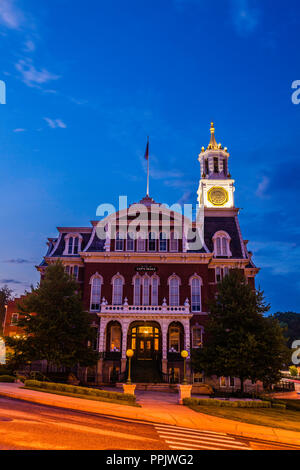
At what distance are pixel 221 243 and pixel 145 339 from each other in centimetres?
1401

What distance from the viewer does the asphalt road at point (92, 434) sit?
37.1 feet

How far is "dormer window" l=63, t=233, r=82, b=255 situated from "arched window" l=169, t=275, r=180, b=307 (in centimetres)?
1169

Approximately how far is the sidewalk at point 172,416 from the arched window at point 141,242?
20003 mm

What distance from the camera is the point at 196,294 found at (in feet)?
125

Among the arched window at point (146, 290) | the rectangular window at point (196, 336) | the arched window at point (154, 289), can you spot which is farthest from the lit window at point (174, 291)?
the rectangular window at point (196, 336)

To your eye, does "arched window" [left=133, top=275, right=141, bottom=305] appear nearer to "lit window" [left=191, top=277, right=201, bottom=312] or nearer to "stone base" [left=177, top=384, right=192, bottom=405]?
"lit window" [left=191, top=277, right=201, bottom=312]

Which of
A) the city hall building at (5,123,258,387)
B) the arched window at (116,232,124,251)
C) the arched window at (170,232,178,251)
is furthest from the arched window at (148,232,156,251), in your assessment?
the arched window at (116,232,124,251)

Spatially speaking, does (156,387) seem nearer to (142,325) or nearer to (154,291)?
(142,325)

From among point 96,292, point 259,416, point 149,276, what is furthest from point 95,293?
point 259,416

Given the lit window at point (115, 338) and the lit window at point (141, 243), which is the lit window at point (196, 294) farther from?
the lit window at point (115, 338)

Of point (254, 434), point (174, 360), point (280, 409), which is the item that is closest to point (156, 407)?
point (254, 434)

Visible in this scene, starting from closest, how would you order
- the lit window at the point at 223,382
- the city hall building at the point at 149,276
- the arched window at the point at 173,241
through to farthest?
1. the lit window at the point at 223,382
2. the city hall building at the point at 149,276
3. the arched window at the point at 173,241

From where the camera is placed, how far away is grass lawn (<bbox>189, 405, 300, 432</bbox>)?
17.3 m
